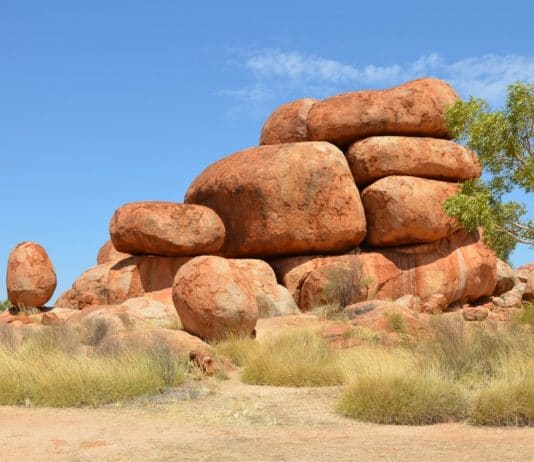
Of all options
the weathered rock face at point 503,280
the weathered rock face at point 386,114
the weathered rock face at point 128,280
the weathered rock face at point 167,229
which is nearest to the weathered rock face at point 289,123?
the weathered rock face at point 386,114

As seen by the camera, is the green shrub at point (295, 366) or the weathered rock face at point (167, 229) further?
the weathered rock face at point (167, 229)

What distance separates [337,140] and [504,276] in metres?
8.54

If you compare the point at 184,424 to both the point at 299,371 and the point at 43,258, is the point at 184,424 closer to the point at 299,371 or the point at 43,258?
the point at 299,371

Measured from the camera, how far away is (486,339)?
11.2 metres

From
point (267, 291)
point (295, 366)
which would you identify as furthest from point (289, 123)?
point (295, 366)

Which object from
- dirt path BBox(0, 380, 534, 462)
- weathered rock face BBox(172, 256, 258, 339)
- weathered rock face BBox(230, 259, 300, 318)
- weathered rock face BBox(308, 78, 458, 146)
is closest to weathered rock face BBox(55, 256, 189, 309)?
weathered rock face BBox(230, 259, 300, 318)

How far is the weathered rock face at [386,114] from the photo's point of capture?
943 inches

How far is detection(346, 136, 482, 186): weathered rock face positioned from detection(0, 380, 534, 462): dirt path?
14.5m

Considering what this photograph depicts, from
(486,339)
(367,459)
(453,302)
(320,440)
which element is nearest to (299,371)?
(486,339)

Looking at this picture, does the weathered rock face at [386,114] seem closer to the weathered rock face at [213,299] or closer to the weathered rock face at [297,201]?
the weathered rock face at [297,201]

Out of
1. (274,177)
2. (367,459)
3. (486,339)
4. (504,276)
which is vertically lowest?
(367,459)

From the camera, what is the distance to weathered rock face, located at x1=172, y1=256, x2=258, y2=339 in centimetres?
1469

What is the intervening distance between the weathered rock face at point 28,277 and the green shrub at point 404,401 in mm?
16161

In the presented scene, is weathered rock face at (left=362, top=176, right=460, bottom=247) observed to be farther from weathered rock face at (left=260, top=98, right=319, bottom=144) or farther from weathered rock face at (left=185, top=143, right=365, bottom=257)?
weathered rock face at (left=260, top=98, right=319, bottom=144)
